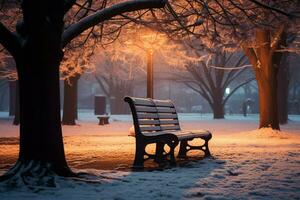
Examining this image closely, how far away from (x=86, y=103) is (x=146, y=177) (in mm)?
69137

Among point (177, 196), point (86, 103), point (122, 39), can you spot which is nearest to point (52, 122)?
point (177, 196)

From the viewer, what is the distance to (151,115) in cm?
882

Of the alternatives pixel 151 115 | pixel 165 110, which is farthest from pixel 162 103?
pixel 151 115

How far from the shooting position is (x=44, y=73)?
6270 mm

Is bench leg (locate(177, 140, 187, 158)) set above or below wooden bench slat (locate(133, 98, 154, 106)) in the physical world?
below

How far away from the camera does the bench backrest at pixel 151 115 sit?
318 inches

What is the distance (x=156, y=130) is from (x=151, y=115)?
1.06ft

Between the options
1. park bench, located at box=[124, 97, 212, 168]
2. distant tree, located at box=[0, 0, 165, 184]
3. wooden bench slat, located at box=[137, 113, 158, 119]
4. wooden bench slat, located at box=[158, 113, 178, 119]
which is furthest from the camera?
wooden bench slat, located at box=[158, 113, 178, 119]

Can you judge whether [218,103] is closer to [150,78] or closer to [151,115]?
[150,78]

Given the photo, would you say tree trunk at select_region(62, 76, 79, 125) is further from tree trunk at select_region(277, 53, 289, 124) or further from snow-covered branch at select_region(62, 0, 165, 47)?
snow-covered branch at select_region(62, 0, 165, 47)

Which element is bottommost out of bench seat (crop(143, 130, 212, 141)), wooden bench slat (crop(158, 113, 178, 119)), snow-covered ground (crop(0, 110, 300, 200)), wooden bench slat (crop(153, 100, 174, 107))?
snow-covered ground (crop(0, 110, 300, 200))

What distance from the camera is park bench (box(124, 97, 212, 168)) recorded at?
794 cm

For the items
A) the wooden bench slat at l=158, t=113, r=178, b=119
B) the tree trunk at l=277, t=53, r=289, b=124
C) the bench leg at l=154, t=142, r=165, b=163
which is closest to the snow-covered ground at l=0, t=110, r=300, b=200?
the bench leg at l=154, t=142, r=165, b=163

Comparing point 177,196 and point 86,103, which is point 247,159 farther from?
point 86,103
